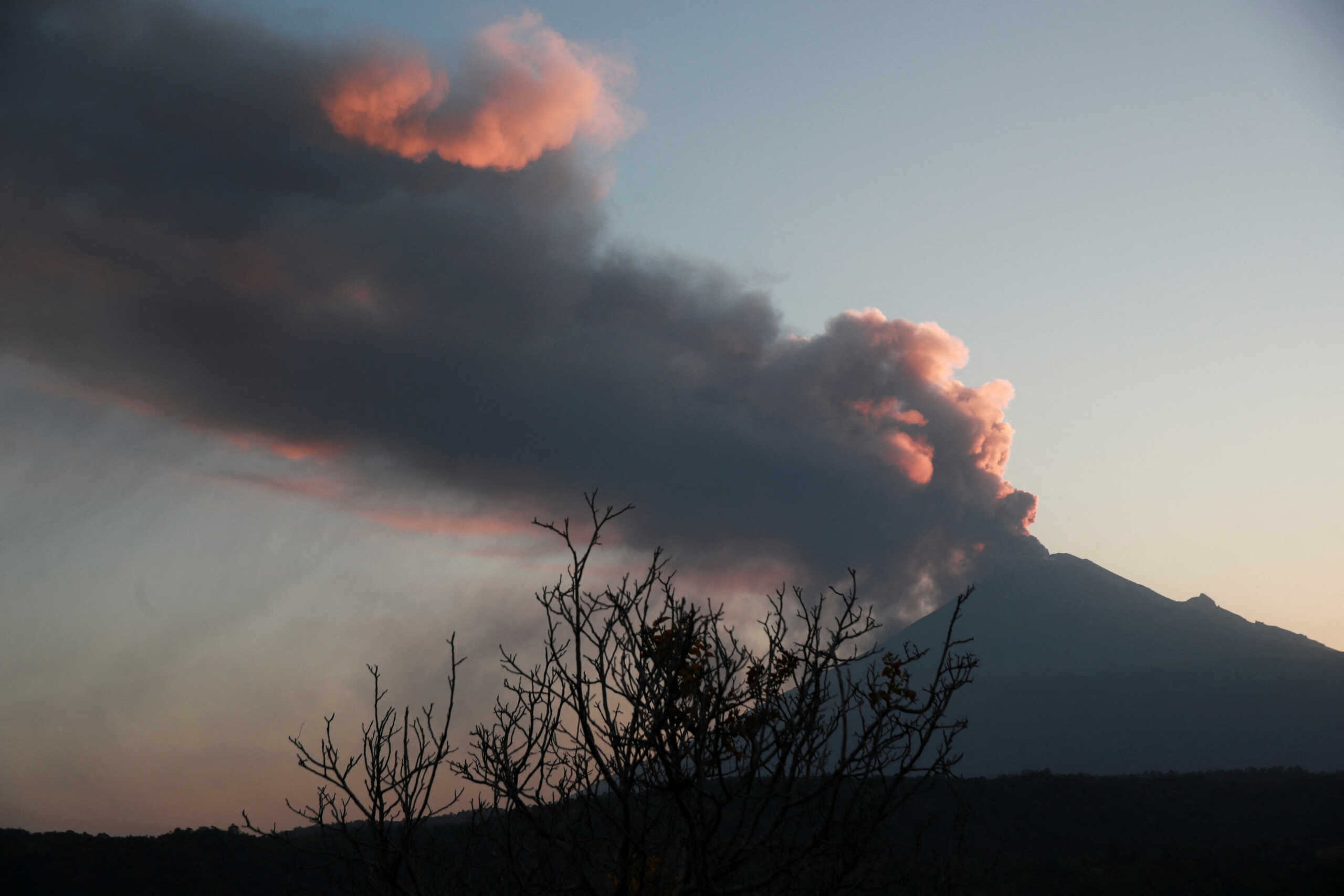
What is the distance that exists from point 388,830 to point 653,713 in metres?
3.44

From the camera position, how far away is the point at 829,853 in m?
8.55

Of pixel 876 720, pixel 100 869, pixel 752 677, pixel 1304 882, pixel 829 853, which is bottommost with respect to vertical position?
pixel 1304 882

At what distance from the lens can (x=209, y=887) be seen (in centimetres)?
5219

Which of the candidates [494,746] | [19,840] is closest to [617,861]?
[494,746]

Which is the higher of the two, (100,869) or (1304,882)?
(100,869)

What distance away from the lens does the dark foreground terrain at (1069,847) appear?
45.5 metres

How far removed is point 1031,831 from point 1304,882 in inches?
1012

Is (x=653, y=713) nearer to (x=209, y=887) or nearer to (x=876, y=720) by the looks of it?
(x=876, y=720)

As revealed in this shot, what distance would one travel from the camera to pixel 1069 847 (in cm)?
6438

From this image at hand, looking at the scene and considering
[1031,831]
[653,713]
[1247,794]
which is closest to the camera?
[653,713]

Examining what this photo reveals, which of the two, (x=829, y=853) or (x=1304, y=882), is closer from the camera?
(x=829, y=853)

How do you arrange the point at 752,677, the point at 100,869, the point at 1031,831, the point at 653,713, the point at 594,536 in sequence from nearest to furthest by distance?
the point at 653,713, the point at 594,536, the point at 752,677, the point at 100,869, the point at 1031,831

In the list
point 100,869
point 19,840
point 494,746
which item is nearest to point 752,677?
point 494,746

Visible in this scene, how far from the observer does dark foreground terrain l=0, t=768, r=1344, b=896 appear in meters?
45.5
